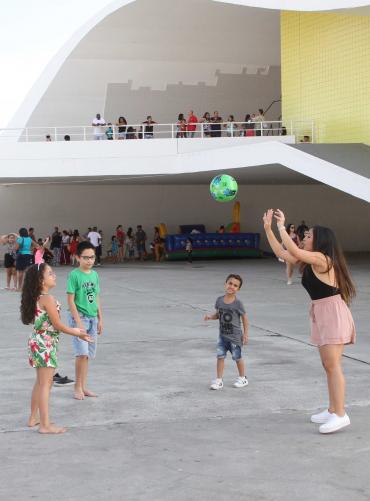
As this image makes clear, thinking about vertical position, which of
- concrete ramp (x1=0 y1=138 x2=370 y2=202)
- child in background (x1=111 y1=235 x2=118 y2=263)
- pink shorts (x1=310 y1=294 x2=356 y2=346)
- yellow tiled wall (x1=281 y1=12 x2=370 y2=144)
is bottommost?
child in background (x1=111 y1=235 x2=118 y2=263)

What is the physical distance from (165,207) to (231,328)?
98.8ft

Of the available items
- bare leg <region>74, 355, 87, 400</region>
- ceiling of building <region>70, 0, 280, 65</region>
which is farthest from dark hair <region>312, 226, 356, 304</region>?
ceiling of building <region>70, 0, 280, 65</region>

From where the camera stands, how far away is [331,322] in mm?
7941

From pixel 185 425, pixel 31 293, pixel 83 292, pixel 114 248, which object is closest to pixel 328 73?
pixel 114 248

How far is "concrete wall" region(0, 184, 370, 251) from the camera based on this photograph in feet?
126

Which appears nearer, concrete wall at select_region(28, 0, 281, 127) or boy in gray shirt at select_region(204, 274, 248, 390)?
boy in gray shirt at select_region(204, 274, 248, 390)

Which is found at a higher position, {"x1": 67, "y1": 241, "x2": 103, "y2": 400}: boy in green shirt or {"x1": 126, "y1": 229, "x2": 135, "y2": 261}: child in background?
{"x1": 67, "y1": 241, "x2": 103, "y2": 400}: boy in green shirt

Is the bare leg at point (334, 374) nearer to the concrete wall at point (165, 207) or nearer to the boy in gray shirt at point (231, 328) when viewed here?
the boy in gray shirt at point (231, 328)

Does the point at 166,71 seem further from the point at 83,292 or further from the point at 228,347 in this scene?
the point at 83,292

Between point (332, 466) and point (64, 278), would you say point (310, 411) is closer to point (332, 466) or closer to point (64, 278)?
point (332, 466)

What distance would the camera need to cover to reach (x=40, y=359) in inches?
317

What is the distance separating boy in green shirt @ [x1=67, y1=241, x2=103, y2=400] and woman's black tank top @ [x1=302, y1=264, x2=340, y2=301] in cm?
233

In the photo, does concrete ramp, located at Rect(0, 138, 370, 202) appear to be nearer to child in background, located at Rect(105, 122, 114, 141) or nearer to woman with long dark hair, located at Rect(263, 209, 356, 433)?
child in background, located at Rect(105, 122, 114, 141)

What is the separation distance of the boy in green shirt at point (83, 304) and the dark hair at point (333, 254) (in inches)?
96.5
